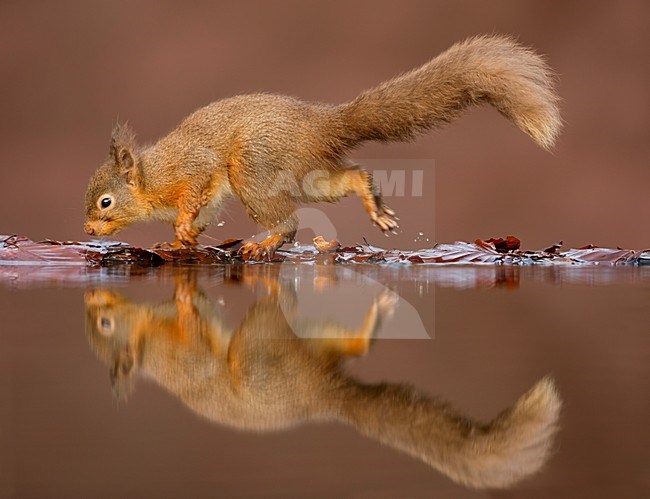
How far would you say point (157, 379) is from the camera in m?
0.85

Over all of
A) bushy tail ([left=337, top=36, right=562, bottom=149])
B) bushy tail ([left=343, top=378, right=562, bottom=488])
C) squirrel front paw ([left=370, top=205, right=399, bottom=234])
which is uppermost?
bushy tail ([left=337, top=36, right=562, bottom=149])

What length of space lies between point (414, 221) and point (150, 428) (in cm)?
231

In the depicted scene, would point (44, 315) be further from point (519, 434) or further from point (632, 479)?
point (632, 479)

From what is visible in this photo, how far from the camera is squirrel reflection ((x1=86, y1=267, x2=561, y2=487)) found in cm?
62

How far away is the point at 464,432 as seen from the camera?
657mm

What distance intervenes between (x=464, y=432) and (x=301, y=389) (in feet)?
0.70

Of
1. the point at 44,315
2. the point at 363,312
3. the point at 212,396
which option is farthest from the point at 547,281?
the point at 212,396

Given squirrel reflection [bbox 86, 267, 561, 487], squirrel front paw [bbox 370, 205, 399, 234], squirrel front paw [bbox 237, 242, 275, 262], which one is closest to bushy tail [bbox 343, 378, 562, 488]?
squirrel reflection [bbox 86, 267, 561, 487]

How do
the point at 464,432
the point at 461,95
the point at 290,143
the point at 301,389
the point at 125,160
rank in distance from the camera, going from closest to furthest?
the point at 464,432 < the point at 301,389 < the point at 461,95 < the point at 290,143 < the point at 125,160

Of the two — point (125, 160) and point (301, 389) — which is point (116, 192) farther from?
point (301, 389)

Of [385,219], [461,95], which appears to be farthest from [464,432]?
[461,95]

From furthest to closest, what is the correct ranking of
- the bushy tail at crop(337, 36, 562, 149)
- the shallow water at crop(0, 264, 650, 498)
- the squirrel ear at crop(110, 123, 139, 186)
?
1. the squirrel ear at crop(110, 123, 139, 186)
2. the bushy tail at crop(337, 36, 562, 149)
3. the shallow water at crop(0, 264, 650, 498)

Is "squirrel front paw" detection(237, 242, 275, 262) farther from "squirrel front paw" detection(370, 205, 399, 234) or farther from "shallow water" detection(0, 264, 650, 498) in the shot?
"shallow water" detection(0, 264, 650, 498)

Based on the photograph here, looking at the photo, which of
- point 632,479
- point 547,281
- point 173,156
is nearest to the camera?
point 632,479
